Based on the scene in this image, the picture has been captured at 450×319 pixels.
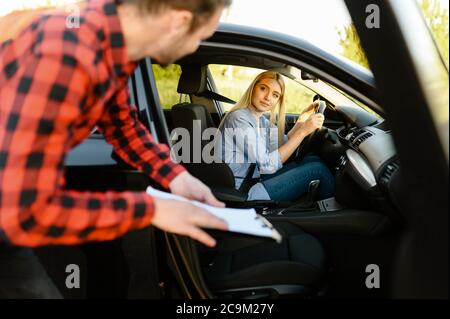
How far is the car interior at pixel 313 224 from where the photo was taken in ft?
6.05

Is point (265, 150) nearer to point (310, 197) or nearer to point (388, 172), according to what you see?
point (310, 197)

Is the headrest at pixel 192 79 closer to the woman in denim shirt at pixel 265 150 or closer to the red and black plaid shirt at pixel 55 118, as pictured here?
the woman in denim shirt at pixel 265 150

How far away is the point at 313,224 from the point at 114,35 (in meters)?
1.74

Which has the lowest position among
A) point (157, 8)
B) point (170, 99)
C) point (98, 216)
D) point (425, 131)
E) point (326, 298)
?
point (326, 298)

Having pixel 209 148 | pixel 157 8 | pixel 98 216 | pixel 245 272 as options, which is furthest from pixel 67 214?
pixel 209 148

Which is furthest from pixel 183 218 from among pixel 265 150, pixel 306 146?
pixel 306 146

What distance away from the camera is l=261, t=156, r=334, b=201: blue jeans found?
8.75 feet

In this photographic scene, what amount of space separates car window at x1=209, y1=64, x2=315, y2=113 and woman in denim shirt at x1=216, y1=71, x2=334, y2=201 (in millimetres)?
71

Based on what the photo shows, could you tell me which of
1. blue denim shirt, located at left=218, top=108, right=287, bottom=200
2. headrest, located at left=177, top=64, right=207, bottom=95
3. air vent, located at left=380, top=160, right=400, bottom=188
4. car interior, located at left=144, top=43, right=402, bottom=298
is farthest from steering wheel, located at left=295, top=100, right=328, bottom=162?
air vent, located at left=380, top=160, right=400, bottom=188

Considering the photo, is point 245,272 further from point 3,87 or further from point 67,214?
point 3,87

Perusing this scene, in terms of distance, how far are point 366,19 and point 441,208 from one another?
16.9 inches

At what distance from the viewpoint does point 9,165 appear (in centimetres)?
81

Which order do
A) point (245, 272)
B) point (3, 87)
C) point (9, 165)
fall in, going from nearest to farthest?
point (9, 165) → point (3, 87) → point (245, 272)

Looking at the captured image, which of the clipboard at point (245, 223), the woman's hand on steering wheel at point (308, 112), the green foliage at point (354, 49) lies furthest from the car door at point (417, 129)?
the woman's hand on steering wheel at point (308, 112)
